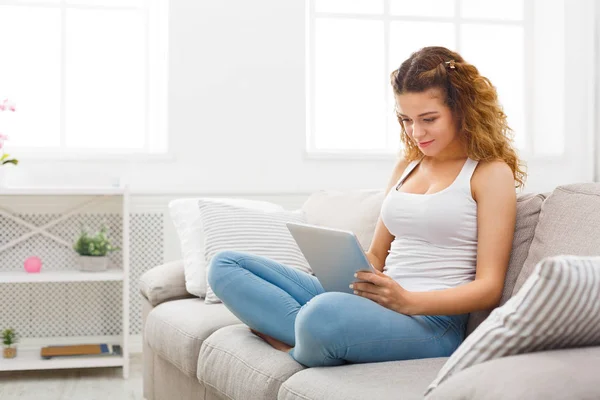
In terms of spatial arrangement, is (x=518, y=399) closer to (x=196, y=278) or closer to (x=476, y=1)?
(x=196, y=278)

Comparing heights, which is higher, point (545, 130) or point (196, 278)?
point (545, 130)

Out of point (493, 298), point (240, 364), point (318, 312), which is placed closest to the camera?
point (318, 312)

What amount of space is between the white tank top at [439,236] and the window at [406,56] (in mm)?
2285

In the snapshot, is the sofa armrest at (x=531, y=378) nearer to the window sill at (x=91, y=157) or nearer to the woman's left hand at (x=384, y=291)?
the woman's left hand at (x=384, y=291)

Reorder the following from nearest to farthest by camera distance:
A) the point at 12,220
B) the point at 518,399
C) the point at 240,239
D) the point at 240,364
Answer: the point at 518,399
the point at 240,364
the point at 240,239
the point at 12,220

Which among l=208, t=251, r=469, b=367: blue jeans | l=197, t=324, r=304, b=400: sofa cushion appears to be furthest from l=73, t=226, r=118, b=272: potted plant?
l=208, t=251, r=469, b=367: blue jeans

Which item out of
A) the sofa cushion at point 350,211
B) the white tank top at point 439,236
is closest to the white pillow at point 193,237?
the sofa cushion at point 350,211

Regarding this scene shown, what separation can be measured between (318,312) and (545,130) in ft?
10.8

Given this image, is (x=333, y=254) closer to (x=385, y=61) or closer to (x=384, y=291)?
(x=384, y=291)

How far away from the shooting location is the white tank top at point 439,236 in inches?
74.6

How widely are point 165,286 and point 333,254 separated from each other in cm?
116

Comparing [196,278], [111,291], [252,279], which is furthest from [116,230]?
[252,279]

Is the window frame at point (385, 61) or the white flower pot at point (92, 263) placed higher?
the window frame at point (385, 61)

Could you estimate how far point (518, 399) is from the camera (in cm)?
101
